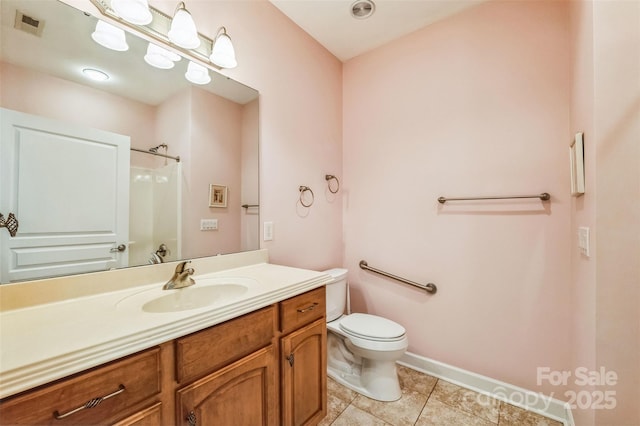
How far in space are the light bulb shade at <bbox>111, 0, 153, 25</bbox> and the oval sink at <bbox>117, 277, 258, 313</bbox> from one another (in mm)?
1135

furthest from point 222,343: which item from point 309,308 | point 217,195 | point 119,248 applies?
point 217,195

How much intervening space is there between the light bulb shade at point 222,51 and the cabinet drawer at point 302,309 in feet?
4.20

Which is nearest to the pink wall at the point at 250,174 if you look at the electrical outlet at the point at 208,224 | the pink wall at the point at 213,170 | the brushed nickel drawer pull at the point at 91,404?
the pink wall at the point at 213,170

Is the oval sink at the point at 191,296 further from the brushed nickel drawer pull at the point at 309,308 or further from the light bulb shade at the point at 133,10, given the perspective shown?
the light bulb shade at the point at 133,10

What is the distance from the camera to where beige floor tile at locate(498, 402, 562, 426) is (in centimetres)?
141

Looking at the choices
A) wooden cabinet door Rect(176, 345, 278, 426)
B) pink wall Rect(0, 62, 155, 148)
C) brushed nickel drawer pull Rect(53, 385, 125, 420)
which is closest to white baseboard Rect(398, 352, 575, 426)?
wooden cabinet door Rect(176, 345, 278, 426)

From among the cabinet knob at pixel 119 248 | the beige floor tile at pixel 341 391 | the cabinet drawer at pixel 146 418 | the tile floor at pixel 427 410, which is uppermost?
the cabinet knob at pixel 119 248

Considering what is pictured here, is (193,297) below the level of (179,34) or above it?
below

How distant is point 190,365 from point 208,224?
0.80 metres

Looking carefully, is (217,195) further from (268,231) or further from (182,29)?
(182,29)

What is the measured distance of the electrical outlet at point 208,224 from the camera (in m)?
1.39

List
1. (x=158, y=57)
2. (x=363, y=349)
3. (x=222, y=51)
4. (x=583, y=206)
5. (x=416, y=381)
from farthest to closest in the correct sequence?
1. (x=416, y=381)
2. (x=363, y=349)
3. (x=222, y=51)
4. (x=158, y=57)
5. (x=583, y=206)

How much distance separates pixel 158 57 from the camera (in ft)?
3.99

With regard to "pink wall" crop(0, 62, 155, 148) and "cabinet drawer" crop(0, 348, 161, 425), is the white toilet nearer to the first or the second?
"cabinet drawer" crop(0, 348, 161, 425)
